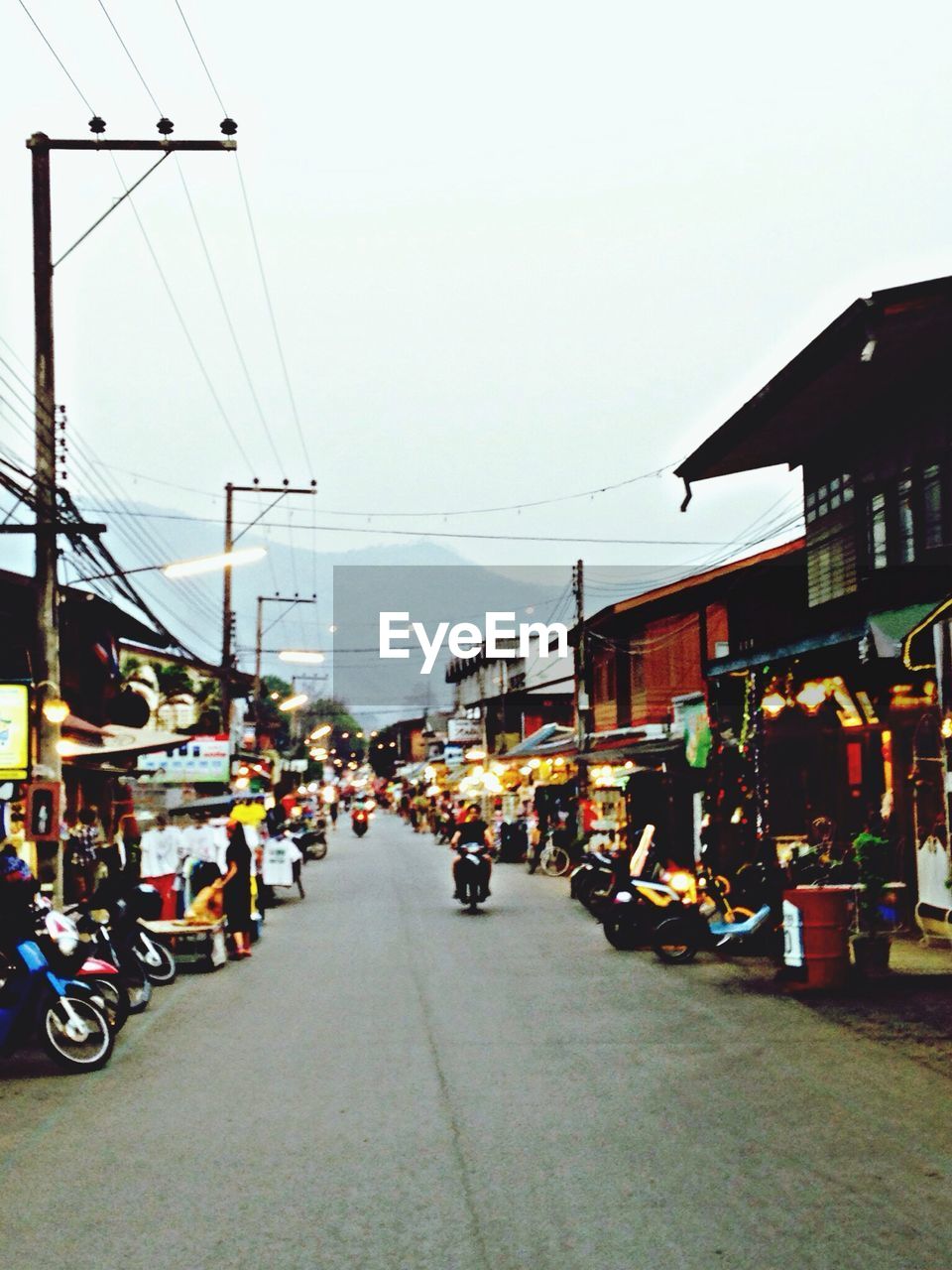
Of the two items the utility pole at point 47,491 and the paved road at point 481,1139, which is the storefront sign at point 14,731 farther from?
the paved road at point 481,1139

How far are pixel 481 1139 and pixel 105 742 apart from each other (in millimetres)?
18989

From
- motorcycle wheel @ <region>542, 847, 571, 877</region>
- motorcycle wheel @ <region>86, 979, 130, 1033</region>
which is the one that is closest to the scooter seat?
motorcycle wheel @ <region>86, 979, 130, 1033</region>

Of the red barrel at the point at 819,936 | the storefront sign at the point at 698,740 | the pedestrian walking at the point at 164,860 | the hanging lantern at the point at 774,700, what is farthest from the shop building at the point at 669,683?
the pedestrian walking at the point at 164,860

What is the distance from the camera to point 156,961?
15.3 m

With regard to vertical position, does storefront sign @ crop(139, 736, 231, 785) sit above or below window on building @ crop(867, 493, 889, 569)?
below

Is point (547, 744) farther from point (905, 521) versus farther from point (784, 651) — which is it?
point (784, 651)

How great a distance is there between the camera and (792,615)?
23531mm

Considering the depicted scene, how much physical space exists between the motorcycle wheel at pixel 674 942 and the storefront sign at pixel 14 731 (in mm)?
9253

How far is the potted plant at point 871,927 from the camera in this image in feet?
45.3

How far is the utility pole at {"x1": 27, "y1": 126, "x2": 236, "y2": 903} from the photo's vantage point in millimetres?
16953

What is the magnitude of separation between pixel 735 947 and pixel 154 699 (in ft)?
103

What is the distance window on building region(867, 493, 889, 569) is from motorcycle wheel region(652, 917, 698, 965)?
5.88 meters

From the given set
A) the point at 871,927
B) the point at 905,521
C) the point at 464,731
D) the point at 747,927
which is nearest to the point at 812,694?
the point at 905,521

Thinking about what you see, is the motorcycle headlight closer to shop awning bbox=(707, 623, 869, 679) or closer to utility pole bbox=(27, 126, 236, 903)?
utility pole bbox=(27, 126, 236, 903)
